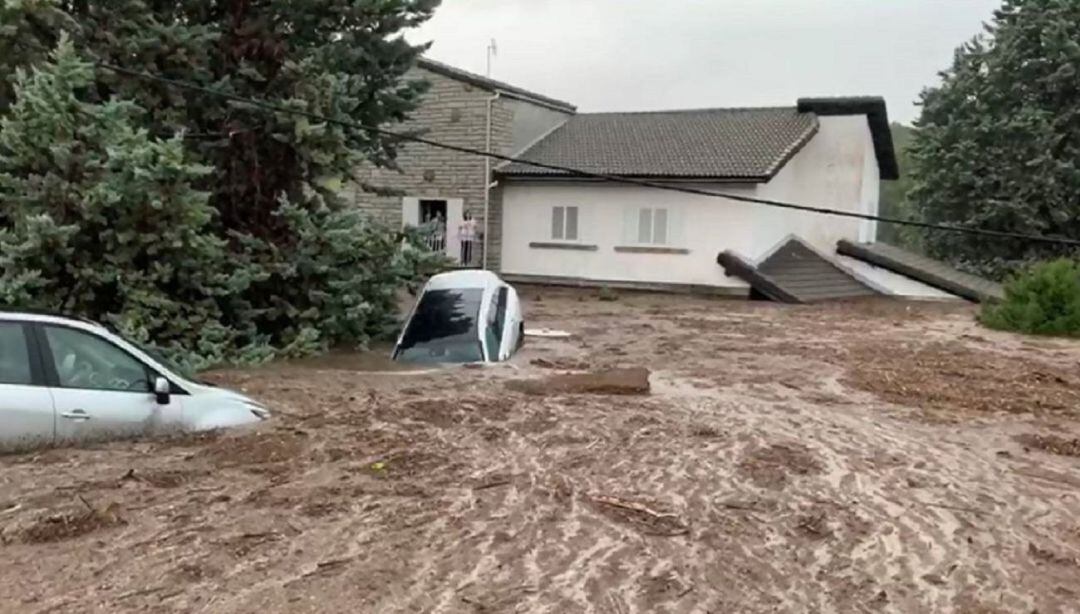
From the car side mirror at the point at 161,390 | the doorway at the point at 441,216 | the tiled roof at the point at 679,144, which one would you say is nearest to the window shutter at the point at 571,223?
the tiled roof at the point at 679,144

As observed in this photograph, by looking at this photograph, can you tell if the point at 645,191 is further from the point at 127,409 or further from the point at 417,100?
the point at 127,409

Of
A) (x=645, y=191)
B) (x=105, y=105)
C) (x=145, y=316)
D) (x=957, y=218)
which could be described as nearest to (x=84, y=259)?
(x=145, y=316)

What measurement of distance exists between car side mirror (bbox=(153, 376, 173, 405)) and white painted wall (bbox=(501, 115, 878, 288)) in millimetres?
19696

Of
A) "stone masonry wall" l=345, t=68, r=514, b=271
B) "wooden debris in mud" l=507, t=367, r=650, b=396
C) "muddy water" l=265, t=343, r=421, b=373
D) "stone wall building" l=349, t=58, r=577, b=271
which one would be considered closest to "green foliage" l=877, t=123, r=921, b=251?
"stone wall building" l=349, t=58, r=577, b=271

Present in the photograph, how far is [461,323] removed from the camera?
1378cm

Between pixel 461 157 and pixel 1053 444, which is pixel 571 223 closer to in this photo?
pixel 461 157

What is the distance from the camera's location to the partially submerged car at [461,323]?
13.3m

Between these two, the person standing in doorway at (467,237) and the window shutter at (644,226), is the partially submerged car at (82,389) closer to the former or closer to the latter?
the window shutter at (644,226)

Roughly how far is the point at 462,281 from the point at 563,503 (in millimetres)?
8295

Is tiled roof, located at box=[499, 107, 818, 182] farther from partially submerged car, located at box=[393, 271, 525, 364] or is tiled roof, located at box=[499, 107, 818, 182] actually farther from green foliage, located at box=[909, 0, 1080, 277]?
partially submerged car, located at box=[393, 271, 525, 364]

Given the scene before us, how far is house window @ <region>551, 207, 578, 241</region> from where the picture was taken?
27.9 metres

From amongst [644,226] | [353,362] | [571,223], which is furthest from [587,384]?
[571,223]

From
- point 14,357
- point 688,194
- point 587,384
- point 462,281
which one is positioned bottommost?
point 587,384

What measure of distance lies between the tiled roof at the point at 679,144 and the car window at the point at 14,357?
66.9 ft
